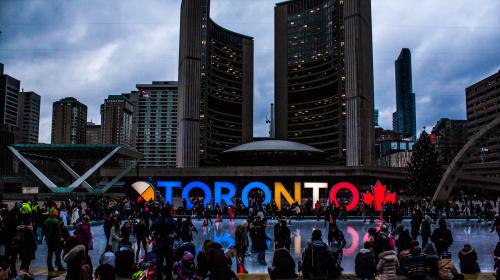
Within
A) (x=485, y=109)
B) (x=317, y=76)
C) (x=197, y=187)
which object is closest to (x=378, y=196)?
(x=197, y=187)

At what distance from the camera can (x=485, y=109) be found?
147m

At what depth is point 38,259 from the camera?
14.4m

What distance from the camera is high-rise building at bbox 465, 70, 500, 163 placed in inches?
5468

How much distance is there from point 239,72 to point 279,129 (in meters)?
30.3

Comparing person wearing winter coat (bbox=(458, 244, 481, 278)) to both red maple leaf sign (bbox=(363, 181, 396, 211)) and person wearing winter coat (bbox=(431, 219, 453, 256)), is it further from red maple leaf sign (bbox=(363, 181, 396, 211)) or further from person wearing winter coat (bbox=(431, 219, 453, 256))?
red maple leaf sign (bbox=(363, 181, 396, 211))

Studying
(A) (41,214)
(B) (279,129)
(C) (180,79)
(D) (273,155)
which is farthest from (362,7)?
(A) (41,214)

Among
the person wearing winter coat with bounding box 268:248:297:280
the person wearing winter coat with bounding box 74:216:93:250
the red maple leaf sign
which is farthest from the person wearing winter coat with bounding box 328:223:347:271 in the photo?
the red maple leaf sign

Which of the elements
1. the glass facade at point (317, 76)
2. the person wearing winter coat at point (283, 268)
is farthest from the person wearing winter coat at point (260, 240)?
the glass facade at point (317, 76)

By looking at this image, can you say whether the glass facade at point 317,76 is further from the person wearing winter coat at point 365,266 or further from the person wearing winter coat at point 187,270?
the person wearing winter coat at point 187,270

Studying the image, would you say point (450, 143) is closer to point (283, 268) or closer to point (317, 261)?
point (317, 261)

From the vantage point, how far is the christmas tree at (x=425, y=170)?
56125 millimetres

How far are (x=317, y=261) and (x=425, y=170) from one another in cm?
5256

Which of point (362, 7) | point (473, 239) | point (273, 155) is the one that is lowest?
point (473, 239)

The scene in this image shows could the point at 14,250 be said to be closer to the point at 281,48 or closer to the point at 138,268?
the point at 138,268
